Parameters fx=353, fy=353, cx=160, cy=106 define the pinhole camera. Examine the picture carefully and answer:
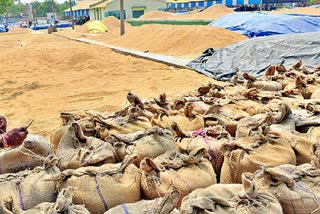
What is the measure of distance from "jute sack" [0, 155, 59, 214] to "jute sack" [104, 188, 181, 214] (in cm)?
55

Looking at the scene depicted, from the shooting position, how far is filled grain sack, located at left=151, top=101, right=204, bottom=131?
12.2 ft

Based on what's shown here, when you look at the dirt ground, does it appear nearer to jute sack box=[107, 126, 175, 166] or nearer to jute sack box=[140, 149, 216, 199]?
jute sack box=[107, 126, 175, 166]

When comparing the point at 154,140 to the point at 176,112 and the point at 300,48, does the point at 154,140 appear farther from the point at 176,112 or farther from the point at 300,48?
the point at 300,48

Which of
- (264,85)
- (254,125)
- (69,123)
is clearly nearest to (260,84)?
(264,85)

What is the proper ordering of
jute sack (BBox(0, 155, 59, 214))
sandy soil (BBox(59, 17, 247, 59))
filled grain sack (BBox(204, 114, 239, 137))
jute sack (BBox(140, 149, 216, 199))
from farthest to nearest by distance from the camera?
1. sandy soil (BBox(59, 17, 247, 59))
2. filled grain sack (BBox(204, 114, 239, 137))
3. jute sack (BBox(140, 149, 216, 199))
4. jute sack (BBox(0, 155, 59, 214))

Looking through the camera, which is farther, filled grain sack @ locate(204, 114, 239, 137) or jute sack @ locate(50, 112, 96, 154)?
filled grain sack @ locate(204, 114, 239, 137)

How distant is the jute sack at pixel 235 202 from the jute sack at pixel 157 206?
0.08 m

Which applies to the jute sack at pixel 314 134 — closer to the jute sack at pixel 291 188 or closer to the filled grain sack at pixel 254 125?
the filled grain sack at pixel 254 125

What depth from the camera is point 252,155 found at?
2.78m

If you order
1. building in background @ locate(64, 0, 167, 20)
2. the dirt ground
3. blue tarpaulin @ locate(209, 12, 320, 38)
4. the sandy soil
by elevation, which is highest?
building in background @ locate(64, 0, 167, 20)

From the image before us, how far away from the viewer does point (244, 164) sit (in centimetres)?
274

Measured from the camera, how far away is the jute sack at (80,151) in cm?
279

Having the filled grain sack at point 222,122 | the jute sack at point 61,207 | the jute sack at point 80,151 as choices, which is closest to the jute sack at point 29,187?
the jute sack at point 61,207

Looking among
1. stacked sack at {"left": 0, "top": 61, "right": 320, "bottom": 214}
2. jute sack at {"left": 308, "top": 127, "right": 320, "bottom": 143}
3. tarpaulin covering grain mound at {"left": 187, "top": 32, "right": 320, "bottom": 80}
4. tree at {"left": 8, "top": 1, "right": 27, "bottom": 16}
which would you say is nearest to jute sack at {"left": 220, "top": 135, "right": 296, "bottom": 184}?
stacked sack at {"left": 0, "top": 61, "right": 320, "bottom": 214}
